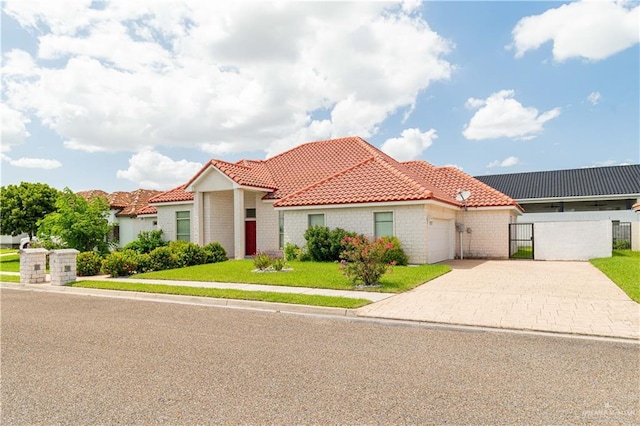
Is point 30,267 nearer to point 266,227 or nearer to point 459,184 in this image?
point 266,227

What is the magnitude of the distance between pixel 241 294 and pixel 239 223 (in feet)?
39.2

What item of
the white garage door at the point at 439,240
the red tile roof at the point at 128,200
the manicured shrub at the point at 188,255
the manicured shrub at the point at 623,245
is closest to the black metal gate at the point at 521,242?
the white garage door at the point at 439,240

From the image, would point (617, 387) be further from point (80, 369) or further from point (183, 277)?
point (183, 277)

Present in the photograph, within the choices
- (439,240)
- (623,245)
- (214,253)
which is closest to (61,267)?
(214,253)

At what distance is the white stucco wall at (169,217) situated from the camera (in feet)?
84.0

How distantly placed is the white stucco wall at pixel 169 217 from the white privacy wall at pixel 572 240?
19.5 meters

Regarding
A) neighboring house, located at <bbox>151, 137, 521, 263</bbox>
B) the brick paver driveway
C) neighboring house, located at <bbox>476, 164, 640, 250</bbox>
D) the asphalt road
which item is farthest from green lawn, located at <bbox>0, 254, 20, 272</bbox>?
neighboring house, located at <bbox>476, 164, 640, 250</bbox>

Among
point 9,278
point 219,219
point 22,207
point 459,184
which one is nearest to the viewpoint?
point 9,278

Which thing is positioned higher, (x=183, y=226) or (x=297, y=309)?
(x=183, y=226)

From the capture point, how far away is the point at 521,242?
2866 cm

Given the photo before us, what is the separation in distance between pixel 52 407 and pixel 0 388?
1.16m

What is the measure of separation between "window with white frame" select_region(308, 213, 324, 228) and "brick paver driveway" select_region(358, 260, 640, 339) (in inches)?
298

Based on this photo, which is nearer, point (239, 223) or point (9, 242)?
point (239, 223)

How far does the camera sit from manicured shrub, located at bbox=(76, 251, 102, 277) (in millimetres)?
16728
